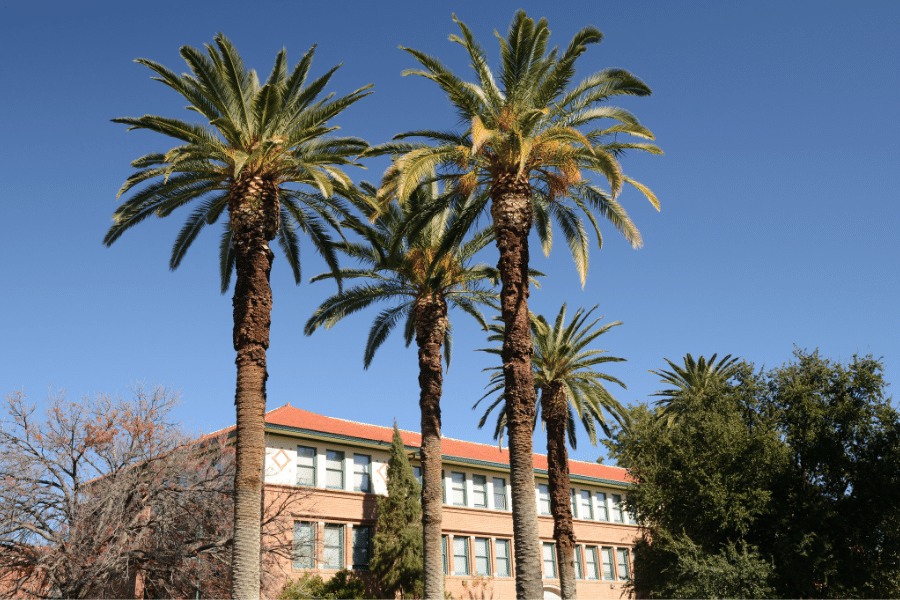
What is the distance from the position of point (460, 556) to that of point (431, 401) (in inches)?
631

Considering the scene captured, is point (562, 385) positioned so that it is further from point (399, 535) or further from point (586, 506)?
point (586, 506)

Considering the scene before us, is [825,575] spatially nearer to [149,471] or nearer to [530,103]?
[530,103]

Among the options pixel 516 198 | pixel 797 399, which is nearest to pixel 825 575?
pixel 797 399

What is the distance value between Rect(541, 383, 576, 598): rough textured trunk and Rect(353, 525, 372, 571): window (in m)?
8.60

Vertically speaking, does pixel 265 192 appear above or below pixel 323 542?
above

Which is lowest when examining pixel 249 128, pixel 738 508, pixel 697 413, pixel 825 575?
pixel 825 575

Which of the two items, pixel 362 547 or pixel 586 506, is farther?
pixel 586 506

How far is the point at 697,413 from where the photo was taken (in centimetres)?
3120

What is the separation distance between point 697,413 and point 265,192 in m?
20.4

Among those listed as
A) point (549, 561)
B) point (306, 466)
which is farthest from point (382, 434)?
point (549, 561)

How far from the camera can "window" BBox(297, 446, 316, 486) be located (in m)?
33.6

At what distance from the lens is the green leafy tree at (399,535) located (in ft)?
106

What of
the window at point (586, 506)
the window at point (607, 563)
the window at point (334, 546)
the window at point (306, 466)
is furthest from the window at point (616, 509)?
the window at point (306, 466)

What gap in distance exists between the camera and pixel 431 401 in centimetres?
2697
